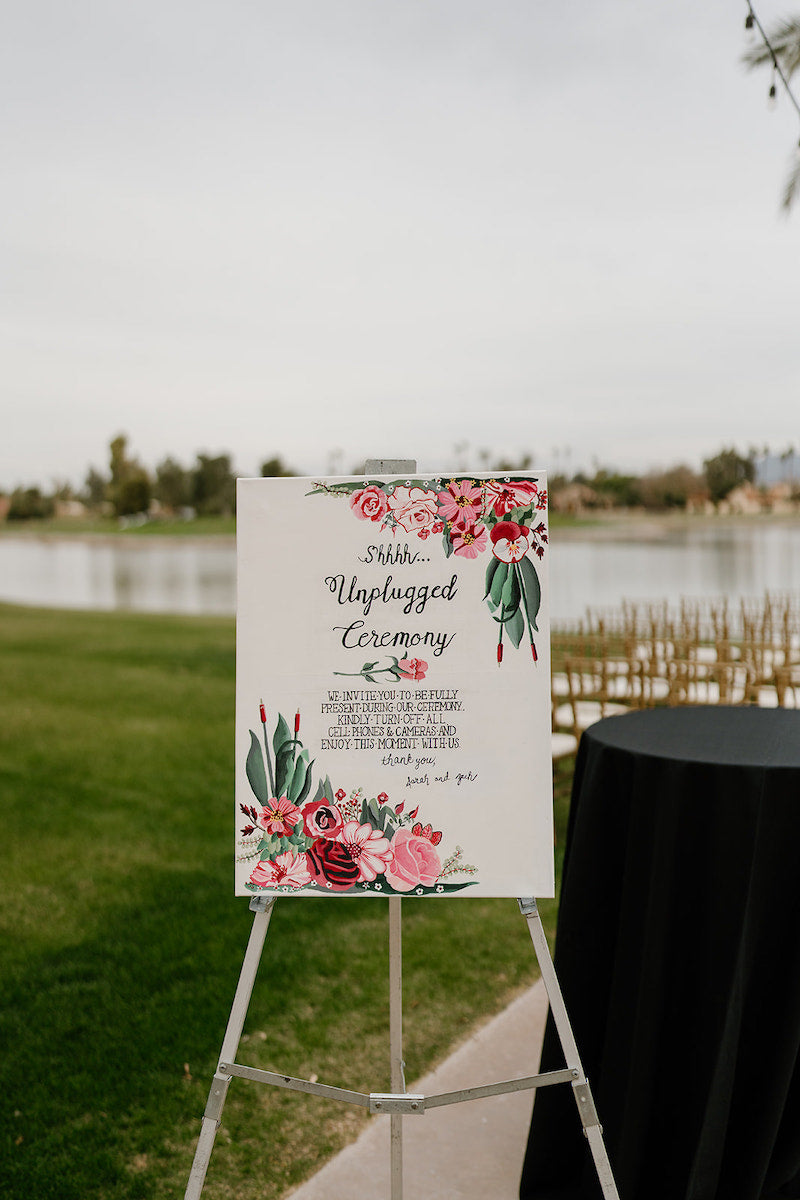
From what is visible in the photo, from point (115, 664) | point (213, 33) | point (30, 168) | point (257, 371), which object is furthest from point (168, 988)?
point (257, 371)

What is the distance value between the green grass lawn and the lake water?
53.3 inches

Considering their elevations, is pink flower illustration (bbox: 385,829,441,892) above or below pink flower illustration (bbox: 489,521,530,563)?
below

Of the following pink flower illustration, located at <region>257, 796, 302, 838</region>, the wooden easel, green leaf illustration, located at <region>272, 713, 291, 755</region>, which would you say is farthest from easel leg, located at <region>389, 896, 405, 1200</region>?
green leaf illustration, located at <region>272, 713, 291, 755</region>

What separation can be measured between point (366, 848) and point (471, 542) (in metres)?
0.56

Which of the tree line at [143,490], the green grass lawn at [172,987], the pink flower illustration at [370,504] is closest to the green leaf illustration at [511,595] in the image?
the pink flower illustration at [370,504]

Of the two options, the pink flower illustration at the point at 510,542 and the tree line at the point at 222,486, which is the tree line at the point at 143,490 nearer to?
the tree line at the point at 222,486

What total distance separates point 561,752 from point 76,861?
88.7 inches

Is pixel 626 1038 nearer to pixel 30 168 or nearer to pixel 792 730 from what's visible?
pixel 792 730

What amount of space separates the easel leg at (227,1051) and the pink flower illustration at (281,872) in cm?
3

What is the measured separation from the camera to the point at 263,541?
5.30 feet

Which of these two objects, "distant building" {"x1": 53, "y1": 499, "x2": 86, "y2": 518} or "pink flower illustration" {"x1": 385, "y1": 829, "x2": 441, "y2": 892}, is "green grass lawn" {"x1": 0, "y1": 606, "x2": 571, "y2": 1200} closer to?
"pink flower illustration" {"x1": 385, "y1": 829, "x2": 441, "y2": 892}

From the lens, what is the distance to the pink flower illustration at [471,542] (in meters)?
1.61

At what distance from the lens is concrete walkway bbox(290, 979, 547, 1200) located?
195 centimetres

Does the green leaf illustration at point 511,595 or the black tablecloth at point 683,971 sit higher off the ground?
the green leaf illustration at point 511,595
